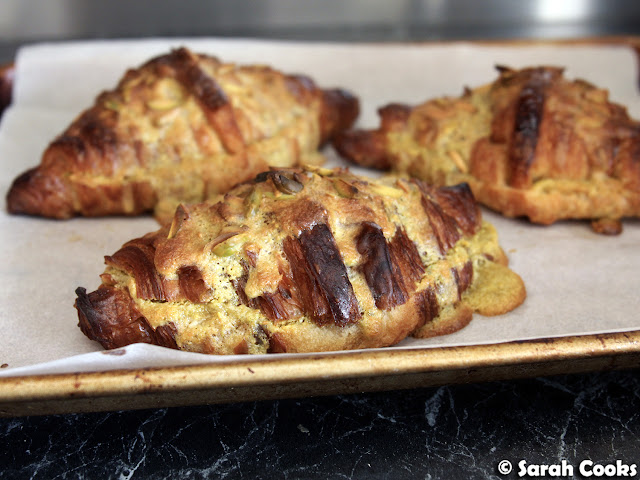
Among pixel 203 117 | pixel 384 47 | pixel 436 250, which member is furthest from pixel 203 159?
pixel 384 47

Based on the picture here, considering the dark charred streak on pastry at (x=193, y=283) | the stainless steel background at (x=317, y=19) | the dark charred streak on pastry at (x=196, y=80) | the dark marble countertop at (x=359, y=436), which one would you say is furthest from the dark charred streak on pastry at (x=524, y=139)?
the stainless steel background at (x=317, y=19)

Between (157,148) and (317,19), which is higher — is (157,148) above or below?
below

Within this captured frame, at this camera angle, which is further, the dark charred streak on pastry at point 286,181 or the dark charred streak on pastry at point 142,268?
the dark charred streak on pastry at point 286,181

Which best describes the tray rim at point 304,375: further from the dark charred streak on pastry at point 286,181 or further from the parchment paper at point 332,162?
the dark charred streak on pastry at point 286,181

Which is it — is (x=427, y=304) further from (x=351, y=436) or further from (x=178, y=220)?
(x=178, y=220)

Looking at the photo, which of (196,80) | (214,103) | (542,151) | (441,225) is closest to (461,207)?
(441,225)

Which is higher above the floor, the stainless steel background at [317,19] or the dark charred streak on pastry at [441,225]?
the stainless steel background at [317,19]
